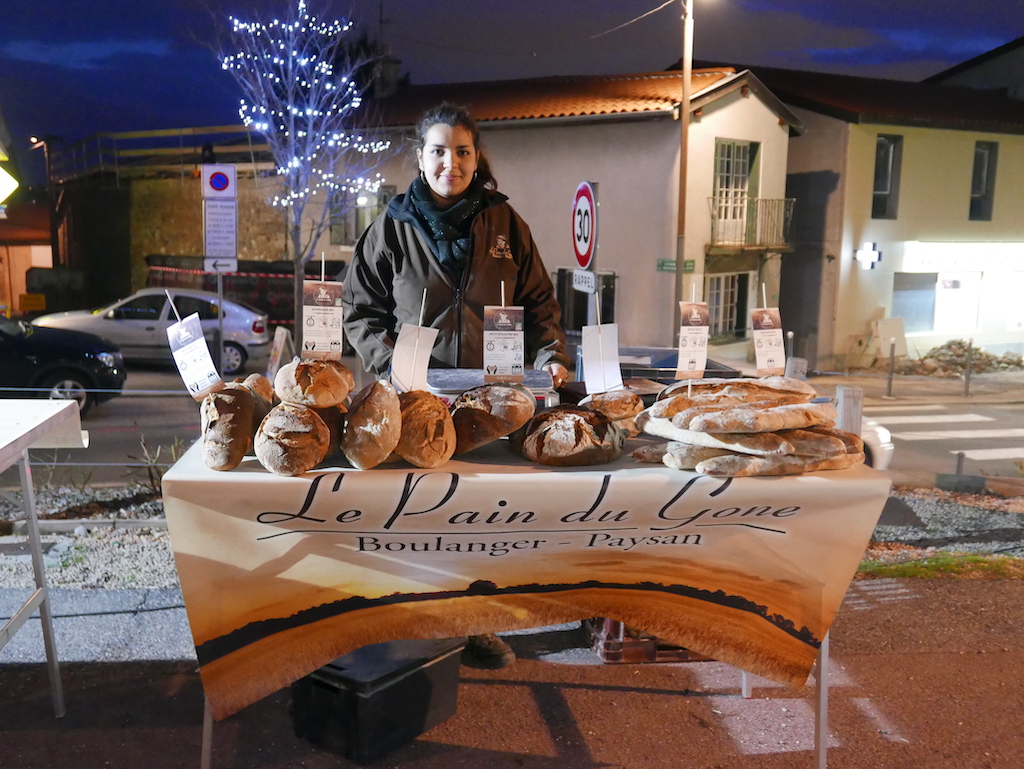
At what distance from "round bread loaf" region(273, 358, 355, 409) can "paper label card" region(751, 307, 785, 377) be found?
4.42ft

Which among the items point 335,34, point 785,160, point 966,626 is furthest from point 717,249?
point 966,626

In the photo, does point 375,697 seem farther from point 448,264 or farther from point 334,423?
point 448,264

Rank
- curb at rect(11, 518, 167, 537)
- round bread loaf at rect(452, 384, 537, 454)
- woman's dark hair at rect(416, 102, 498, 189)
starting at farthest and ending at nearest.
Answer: curb at rect(11, 518, 167, 537), woman's dark hair at rect(416, 102, 498, 189), round bread loaf at rect(452, 384, 537, 454)

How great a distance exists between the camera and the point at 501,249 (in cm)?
316

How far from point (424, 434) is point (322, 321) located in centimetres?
50

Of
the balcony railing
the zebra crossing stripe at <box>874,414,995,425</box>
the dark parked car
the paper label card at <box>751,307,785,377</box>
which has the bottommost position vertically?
the zebra crossing stripe at <box>874,414,995,425</box>

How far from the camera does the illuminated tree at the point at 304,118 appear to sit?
49.8ft

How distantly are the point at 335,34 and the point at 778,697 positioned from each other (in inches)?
602

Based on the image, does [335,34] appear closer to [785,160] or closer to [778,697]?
[785,160]

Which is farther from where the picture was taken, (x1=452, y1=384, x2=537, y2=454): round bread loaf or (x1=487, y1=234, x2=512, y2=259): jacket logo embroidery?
(x1=487, y1=234, x2=512, y2=259): jacket logo embroidery

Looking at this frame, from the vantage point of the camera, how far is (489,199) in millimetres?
3141

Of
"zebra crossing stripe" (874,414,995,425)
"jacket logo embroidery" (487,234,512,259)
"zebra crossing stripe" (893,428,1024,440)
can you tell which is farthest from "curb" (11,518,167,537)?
"zebra crossing stripe" (874,414,995,425)

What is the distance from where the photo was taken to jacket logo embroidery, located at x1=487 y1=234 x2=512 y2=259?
3145 millimetres

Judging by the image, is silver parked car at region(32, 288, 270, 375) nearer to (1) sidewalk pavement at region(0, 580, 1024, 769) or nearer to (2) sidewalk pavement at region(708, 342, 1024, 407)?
(2) sidewalk pavement at region(708, 342, 1024, 407)
